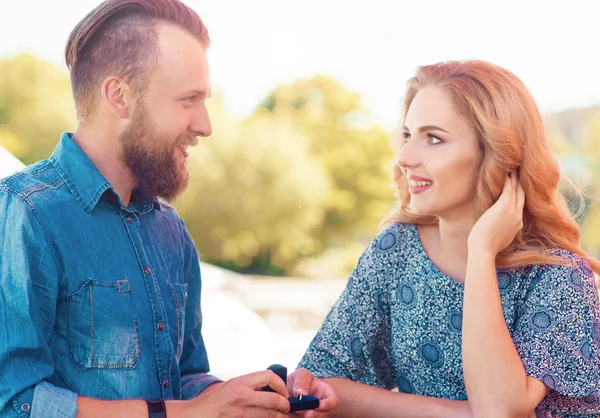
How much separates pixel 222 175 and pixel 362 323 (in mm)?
5165

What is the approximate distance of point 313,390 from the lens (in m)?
1.70

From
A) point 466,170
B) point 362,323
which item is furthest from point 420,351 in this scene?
point 466,170

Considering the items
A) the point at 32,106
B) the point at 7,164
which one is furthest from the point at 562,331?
the point at 32,106

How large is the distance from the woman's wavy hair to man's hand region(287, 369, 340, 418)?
20.3 inches

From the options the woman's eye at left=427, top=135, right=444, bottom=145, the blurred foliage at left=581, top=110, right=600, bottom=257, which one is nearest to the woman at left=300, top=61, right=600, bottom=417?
the woman's eye at left=427, top=135, right=444, bottom=145

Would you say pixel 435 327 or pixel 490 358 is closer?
pixel 490 358

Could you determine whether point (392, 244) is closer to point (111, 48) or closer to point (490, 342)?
point (490, 342)

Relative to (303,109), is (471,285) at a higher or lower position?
lower

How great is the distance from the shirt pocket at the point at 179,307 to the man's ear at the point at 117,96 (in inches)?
15.7

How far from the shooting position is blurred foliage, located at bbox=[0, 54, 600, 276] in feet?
22.4

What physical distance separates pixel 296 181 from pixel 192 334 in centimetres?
573

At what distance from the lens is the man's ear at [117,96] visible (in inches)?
60.1

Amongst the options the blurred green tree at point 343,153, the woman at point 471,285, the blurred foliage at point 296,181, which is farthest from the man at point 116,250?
the blurred green tree at point 343,153

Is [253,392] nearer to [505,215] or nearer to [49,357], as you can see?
[49,357]
